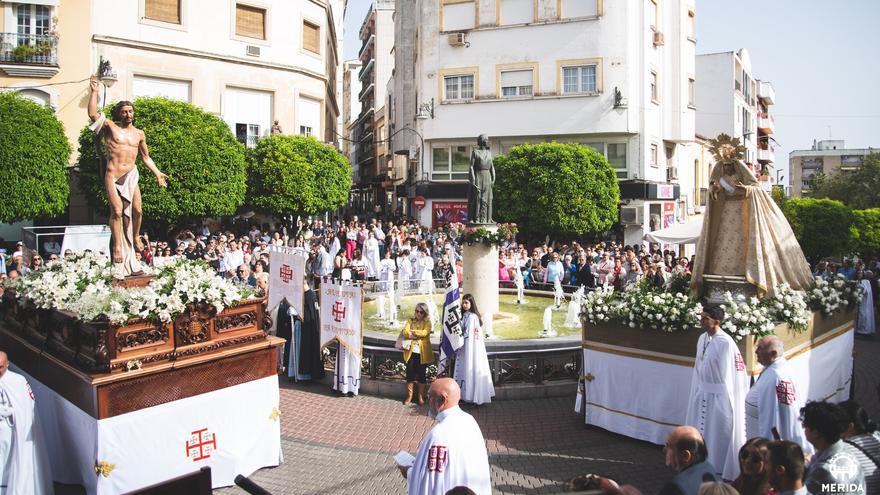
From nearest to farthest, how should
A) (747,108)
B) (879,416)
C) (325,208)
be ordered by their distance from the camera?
(879,416), (325,208), (747,108)

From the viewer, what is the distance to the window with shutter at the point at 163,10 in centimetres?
2875

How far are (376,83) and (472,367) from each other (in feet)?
188

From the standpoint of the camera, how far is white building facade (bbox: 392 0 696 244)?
3244 centimetres

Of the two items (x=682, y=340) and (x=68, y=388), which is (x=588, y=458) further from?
(x=68, y=388)

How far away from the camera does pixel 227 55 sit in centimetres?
3077

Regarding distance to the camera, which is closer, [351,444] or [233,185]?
[351,444]

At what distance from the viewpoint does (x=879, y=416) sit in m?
9.64

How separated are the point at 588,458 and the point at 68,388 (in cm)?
578

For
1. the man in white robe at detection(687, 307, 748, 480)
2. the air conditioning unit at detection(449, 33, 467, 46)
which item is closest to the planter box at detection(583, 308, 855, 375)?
the man in white robe at detection(687, 307, 748, 480)

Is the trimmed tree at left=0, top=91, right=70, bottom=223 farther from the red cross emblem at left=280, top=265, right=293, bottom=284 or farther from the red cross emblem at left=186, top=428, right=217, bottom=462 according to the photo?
the red cross emblem at left=186, top=428, right=217, bottom=462

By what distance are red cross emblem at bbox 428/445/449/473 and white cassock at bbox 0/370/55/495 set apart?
4017 millimetres

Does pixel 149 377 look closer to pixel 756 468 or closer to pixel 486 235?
pixel 756 468

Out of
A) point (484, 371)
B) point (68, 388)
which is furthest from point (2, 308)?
point (484, 371)

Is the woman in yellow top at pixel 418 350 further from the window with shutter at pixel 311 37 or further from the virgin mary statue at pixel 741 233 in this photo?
→ the window with shutter at pixel 311 37
